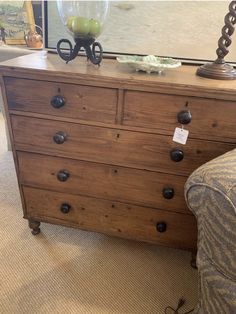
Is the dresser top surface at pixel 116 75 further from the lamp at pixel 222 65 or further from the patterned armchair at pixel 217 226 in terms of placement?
the patterned armchair at pixel 217 226

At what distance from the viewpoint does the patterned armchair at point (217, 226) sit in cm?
66

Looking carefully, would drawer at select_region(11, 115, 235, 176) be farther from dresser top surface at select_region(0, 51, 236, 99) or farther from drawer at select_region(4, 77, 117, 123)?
dresser top surface at select_region(0, 51, 236, 99)

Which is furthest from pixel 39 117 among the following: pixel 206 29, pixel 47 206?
pixel 206 29

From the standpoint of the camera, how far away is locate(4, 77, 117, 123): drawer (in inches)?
39.5

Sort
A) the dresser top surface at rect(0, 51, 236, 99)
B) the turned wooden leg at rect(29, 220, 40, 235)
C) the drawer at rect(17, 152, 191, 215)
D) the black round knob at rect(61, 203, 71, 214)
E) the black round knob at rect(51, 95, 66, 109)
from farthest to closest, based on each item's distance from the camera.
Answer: the turned wooden leg at rect(29, 220, 40, 235)
the black round knob at rect(61, 203, 71, 214)
the drawer at rect(17, 152, 191, 215)
the black round knob at rect(51, 95, 66, 109)
the dresser top surface at rect(0, 51, 236, 99)

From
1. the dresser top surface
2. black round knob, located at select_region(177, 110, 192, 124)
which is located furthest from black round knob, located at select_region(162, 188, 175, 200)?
the dresser top surface

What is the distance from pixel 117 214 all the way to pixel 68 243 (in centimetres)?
38

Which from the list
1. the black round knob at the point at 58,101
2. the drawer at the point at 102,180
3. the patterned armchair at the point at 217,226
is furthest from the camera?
the drawer at the point at 102,180

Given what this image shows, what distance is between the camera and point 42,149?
3.84ft

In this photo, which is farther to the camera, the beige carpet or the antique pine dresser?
the beige carpet

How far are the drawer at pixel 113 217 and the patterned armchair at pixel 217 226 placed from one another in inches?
14.8

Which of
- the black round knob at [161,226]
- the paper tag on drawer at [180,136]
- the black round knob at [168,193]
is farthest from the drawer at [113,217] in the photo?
the paper tag on drawer at [180,136]

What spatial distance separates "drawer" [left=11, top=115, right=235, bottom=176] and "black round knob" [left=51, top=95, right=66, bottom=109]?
86 mm

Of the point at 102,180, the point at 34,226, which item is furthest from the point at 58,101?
the point at 34,226
